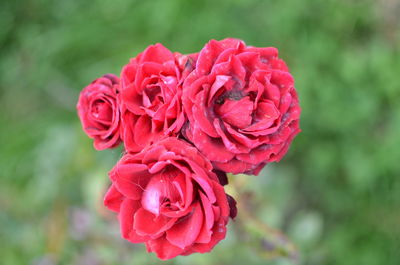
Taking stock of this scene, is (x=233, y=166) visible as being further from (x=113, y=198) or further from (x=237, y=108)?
(x=113, y=198)

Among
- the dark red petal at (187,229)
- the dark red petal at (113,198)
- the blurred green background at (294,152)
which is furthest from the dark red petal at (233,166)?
the blurred green background at (294,152)

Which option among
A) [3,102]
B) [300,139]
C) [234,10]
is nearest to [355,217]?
[300,139]

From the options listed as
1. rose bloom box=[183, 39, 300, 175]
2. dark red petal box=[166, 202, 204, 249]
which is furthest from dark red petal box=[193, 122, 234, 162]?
dark red petal box=[166, 202, 204, 249]

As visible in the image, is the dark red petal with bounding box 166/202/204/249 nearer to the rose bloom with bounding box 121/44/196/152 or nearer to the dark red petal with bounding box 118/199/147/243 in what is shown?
the dark red petal with bounding box 118/199/147/243

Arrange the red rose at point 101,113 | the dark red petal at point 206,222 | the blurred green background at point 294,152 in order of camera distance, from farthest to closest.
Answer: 1. the blurred green background at point 294,152
2. the red rose at point 101,113
3. the dark red petal at point 206,222

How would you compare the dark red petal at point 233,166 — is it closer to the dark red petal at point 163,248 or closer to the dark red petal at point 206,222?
the dark red petal at point 206,222

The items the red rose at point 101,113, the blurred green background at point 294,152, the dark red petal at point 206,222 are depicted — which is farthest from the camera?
the blurred green background at point 294,152
